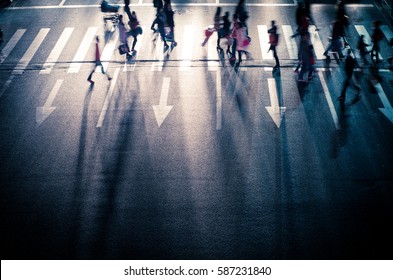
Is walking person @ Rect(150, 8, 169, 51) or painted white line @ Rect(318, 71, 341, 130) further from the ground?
walking person @ Rect(150, 8, 169, 51)

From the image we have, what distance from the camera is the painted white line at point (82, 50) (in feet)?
53.4

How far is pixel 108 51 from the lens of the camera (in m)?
17.3

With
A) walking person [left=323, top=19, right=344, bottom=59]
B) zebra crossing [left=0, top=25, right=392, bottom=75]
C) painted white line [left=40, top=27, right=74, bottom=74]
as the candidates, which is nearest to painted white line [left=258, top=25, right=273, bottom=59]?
zebra crossing [left=0, top=25, right=392, bottom=75]

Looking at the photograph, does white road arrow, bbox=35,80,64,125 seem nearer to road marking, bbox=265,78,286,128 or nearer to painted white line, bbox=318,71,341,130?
road marking, bbox=265,78,286,128

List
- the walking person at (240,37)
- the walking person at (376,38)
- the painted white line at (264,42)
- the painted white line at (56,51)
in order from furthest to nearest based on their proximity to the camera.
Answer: the painted white line at (264,42) → the painted white line at (56,51) → the walking person at (240,37) → the walking person at (376,38)

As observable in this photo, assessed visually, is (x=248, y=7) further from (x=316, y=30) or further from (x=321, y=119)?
(x=321, y=119)

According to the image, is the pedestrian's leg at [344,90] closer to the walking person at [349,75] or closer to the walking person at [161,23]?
the walking person at [349,75]

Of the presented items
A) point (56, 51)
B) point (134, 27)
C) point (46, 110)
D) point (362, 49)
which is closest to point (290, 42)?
point (362, 49)

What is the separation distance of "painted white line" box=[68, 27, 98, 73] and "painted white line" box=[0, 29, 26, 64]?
3.18m

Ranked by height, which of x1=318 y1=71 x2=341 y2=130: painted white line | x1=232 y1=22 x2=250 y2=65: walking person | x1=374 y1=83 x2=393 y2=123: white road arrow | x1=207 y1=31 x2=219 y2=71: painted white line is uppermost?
x1=232 y1=22 x2=250 y2=65: walking person

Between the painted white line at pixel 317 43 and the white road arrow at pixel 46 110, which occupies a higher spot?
the white road arrow at pixel 46 110

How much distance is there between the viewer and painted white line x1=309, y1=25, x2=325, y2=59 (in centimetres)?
1650

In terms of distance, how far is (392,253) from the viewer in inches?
349

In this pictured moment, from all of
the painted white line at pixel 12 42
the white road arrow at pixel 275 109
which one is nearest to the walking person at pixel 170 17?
the white road arrow at pixel 275 109
